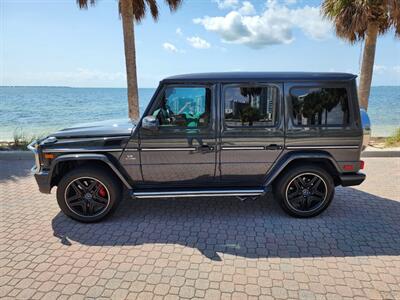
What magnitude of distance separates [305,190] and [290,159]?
0.56 m

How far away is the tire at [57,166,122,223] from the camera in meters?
3.60

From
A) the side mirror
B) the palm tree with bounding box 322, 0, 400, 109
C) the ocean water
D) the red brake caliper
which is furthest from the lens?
the ocean water

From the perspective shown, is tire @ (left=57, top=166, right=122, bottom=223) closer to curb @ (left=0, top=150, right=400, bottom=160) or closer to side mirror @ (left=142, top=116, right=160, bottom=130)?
side mirror @ (left=142, top=116, right=160, bottom=130)

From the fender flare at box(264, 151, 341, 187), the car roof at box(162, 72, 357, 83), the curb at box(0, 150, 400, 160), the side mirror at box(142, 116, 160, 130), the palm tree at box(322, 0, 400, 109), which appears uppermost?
the palm tree at box(322, 0, 400, 109)

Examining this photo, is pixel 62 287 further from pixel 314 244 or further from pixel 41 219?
pixel 314 244

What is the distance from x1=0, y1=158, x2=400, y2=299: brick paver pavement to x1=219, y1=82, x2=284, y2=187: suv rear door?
93cm

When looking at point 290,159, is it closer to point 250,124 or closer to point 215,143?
point 250,124

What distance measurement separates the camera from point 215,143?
3570 millimetres

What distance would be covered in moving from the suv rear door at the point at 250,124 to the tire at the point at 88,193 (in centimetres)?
152

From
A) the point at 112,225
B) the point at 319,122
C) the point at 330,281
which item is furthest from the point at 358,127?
the point at 112,225

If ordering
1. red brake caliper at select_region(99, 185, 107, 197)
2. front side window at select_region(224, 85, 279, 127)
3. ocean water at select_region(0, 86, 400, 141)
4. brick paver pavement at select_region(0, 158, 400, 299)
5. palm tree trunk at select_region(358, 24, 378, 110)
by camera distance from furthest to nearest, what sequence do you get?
ocean water at select_region(0, 86, 400, 141), palm tree trunk at select_region(358, 24, 378, 110), red brake caliper at select_region(99, 185, 107, 197), front side window at select_region(224, 85, 279, 127), brick paver pavement at select_region(0, 158, 400, 299)

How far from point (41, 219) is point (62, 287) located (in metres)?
1.70

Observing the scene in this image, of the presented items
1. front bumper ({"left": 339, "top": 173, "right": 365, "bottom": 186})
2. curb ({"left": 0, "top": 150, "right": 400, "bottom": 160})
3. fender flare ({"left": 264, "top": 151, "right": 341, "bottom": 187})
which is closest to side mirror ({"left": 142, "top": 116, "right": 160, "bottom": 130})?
fender flare ({"left": 264, "top": 151, "right": 341, "bottom": 187})

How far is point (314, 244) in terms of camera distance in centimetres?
323
